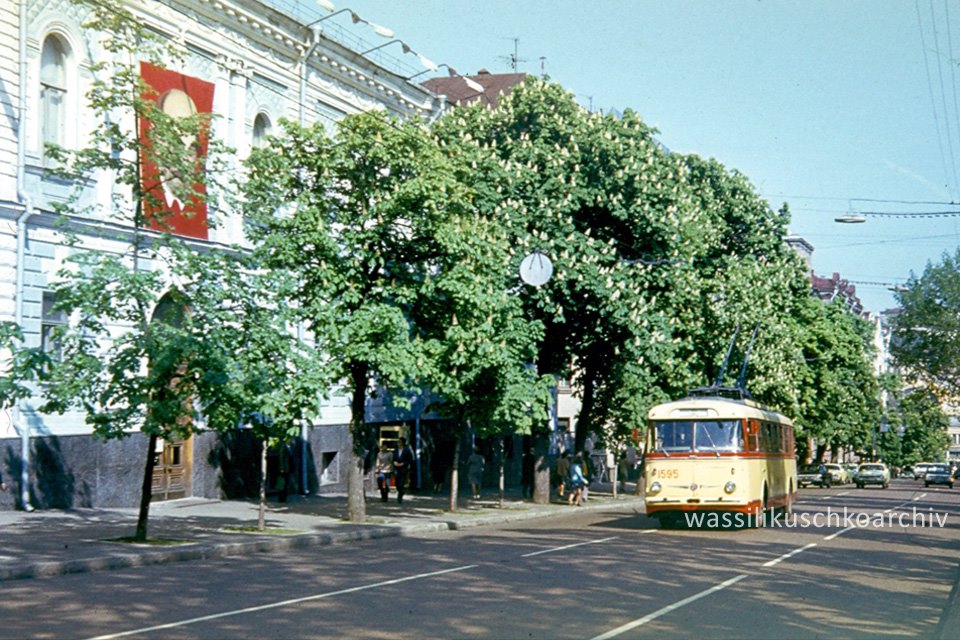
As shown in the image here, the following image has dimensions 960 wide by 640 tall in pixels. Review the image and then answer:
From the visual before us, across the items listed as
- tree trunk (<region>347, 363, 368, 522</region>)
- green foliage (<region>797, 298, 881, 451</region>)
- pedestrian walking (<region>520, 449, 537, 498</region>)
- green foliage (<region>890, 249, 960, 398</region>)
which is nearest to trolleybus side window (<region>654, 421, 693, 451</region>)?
tree trunk (<region>347, 363, 368, 522</region>)

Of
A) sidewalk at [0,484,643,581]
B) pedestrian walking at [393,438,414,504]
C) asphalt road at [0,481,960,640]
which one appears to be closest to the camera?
asphalt road at [0,481,960,640]

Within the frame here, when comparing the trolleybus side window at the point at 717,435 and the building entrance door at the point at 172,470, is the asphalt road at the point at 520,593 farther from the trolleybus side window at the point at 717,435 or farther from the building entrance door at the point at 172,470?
the building entrance door at the point at 172,470

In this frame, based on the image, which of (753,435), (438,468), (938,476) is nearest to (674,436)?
(753,435)

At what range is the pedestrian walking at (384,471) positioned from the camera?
118 ft

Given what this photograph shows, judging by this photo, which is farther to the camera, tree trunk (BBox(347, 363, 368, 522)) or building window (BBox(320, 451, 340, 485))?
building window (BBox(320, 451, 340, 485))

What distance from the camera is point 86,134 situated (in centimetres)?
2644

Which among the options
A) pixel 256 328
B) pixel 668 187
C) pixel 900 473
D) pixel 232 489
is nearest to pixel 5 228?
pixel 256 328

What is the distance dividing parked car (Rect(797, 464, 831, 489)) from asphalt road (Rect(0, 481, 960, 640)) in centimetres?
5445

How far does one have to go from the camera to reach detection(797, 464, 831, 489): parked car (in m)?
76.6

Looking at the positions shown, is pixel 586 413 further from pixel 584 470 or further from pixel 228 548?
pixel 228 548

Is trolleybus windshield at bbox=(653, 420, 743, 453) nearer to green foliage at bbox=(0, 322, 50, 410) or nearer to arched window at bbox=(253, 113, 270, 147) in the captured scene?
green foliage at bbox=(0, 322, 50, 410)

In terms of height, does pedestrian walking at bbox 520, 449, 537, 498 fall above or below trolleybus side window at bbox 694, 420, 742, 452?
below

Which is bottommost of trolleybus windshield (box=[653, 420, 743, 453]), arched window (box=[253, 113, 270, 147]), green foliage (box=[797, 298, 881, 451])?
trolleybus windshield (box=[653, 420, 743, 453])

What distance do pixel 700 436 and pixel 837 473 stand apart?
55.0 meters
